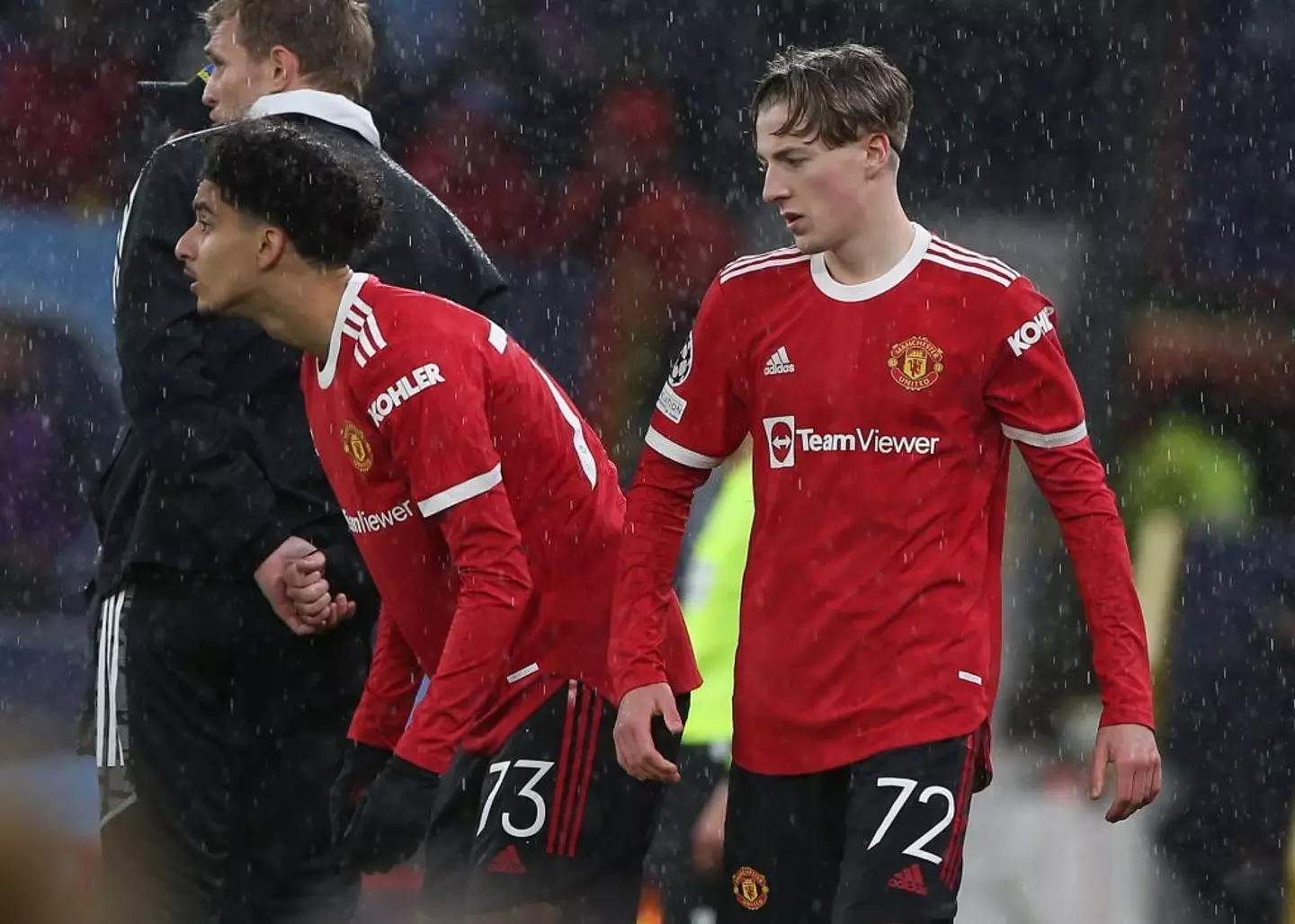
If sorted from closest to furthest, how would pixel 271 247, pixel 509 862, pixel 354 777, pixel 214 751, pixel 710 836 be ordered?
pixel 509 862, pixel 271 247, pixel 354 777, pixel 214 751, pixel 710 836

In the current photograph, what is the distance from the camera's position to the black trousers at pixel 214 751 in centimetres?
440

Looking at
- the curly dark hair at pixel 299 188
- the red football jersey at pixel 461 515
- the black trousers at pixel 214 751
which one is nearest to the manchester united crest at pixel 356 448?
the red football jersey at pixel 461 515

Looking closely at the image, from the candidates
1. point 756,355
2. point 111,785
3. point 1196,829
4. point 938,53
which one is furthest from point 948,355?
point 938,53

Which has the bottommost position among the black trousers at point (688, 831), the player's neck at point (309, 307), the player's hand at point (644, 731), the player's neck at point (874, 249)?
the black trousers at point (688, 831)

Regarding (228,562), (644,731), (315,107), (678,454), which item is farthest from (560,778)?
(315,107)

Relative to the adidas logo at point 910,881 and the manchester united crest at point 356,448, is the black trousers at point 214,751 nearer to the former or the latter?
the manchester united crest at point 356,448

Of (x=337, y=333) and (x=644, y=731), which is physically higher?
(x=337, y=333)

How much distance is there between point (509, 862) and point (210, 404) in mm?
1145

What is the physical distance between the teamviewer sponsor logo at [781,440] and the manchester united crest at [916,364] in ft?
0.62

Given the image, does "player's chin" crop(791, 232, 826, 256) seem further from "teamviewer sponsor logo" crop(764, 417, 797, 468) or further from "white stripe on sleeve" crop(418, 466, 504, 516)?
"white stripe on sleeve" crop(418, 466, 504, 516)

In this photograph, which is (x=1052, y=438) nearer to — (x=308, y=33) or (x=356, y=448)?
(x=356, y=448)

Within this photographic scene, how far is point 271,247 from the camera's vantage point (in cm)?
390

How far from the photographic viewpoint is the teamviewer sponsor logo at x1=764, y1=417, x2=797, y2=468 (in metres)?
3.80

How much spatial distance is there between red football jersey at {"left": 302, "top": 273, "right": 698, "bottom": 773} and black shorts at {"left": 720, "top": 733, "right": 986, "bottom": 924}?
0.30 metres
